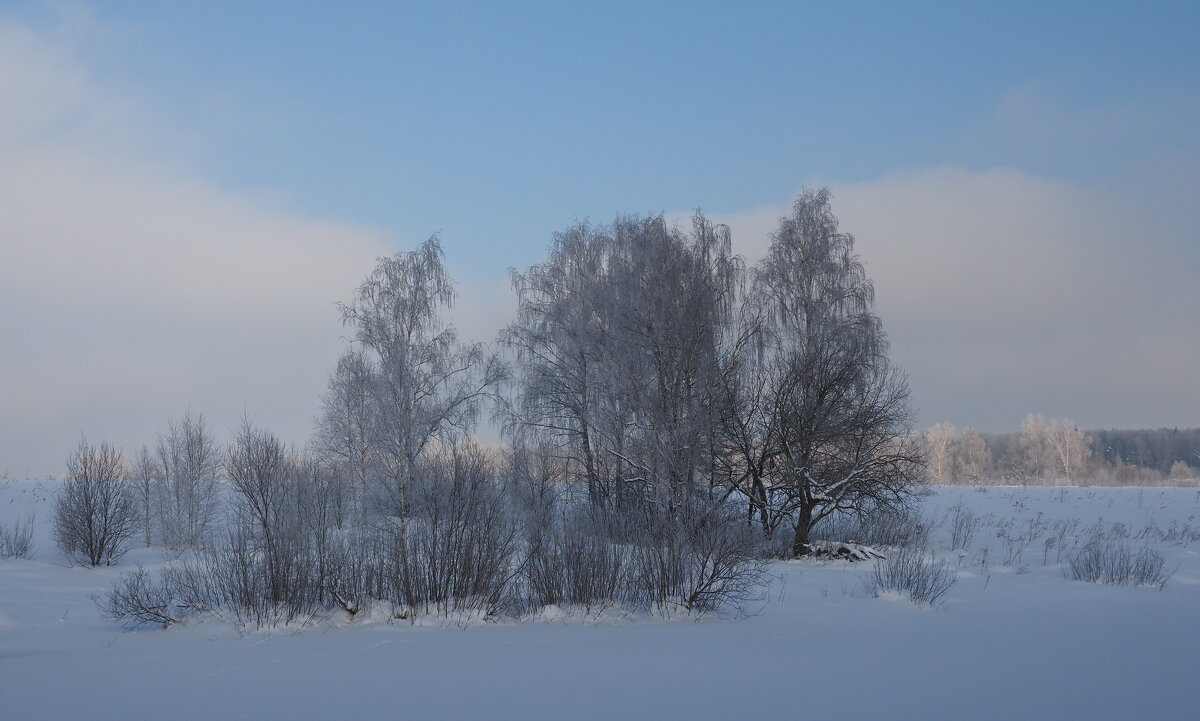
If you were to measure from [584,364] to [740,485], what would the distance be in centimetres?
612

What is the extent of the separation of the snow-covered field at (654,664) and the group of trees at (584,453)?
28.1 inches

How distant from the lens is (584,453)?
25406mm

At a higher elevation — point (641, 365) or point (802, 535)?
point (641, 365)

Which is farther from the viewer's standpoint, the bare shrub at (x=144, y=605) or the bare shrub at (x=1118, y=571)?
the bare shrub at (x=1118, y=571)

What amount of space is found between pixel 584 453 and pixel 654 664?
18014 millimetres

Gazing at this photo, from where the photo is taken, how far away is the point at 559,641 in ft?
28.1

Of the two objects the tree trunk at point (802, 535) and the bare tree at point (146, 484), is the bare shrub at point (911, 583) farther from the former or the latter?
the bare tree at point (146, 484)

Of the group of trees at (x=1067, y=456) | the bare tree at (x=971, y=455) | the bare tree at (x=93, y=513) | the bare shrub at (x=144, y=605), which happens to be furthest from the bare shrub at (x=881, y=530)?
the bare tree at (x=971, y=455)

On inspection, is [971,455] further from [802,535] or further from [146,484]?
[146,484]

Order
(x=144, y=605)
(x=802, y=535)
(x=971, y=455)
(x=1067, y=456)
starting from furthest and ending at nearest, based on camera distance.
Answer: (x=971, y=455) → (x=1067, y=456) → (x=802, y=535) → (x=144, y=605)

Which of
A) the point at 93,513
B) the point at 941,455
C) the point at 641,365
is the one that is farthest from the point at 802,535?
the point at 941,455

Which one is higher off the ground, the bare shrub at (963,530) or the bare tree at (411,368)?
the bare tree at (411,368)

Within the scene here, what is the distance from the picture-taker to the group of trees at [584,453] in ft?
32.9

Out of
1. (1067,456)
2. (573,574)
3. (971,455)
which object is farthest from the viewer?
(971,455)
